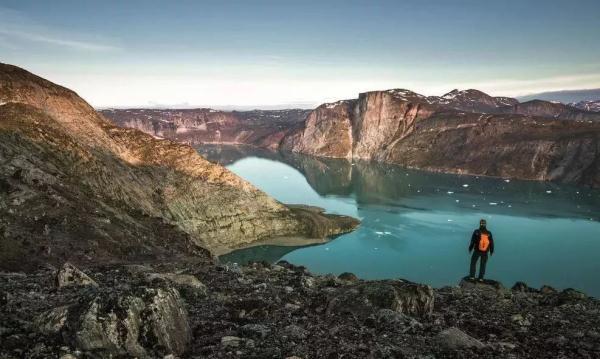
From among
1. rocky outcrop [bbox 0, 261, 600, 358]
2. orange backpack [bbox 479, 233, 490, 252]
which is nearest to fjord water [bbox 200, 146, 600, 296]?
orange backpack [bbox 479, 233, 490, 252]

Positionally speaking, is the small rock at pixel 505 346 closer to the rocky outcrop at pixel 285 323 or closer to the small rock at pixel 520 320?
the rocky outcrop at pixel 285 323

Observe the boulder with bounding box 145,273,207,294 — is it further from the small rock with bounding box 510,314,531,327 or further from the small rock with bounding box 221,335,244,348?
the small rock with bounding box 510,314,531,327

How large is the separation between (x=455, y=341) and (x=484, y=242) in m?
18.0

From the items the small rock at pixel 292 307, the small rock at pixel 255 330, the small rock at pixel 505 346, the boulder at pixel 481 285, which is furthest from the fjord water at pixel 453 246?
the small rock at pixel 255 330

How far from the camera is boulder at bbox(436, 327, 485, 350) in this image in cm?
1155

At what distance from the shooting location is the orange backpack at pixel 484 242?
91.5 feet

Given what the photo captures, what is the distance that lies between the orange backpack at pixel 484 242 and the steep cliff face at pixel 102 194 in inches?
1241

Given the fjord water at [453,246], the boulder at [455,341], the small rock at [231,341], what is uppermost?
the boulder at [455,341]

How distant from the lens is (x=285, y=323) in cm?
1370

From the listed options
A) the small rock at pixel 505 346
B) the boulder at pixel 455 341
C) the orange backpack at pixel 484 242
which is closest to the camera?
the boulder at pixel 455 341

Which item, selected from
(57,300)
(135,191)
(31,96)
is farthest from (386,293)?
(31,96)

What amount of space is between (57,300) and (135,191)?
82.0 m

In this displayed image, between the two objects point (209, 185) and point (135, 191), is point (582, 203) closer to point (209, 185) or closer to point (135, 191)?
point (209, 185)

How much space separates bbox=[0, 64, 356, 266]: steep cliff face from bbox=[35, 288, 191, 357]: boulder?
2538 cm
